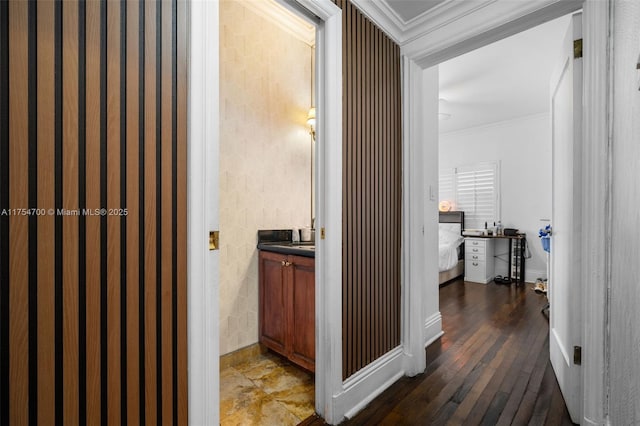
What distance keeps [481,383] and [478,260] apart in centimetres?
346

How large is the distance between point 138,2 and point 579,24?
83.2 inches

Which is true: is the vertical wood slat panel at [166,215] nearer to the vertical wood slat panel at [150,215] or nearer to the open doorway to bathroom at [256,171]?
the vertical wood slat panel at [150,215]

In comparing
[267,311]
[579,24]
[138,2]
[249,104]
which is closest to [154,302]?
[138,2]

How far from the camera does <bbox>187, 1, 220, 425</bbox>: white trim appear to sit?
1.10 metres

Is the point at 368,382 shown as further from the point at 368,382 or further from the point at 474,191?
the point at 474,191

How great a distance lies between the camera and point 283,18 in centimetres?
270

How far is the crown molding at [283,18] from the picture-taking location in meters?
2.49

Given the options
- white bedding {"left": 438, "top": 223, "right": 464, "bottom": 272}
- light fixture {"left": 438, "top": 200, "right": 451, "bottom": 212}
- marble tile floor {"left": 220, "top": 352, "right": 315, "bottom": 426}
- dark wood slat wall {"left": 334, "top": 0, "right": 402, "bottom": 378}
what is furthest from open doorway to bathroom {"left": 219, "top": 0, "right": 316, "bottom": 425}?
light fixture {"left": 438, "top": 200, "right": 451, "bottom": 212}

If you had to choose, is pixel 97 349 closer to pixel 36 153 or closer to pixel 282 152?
pixel 36 153

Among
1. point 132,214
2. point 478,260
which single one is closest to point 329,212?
point 132,214

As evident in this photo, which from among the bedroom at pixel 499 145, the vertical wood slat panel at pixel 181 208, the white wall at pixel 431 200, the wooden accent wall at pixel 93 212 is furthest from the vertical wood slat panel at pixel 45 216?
the bedroom at pixel 499 145

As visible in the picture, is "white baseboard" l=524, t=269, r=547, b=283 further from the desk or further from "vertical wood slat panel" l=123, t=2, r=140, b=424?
"vertical wood slat panel" l=123, t=2, r=140, b=424

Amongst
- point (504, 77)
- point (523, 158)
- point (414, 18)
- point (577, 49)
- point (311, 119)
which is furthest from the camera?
point (523, 158)

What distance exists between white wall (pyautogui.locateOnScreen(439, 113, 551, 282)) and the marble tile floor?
4.71 metres
